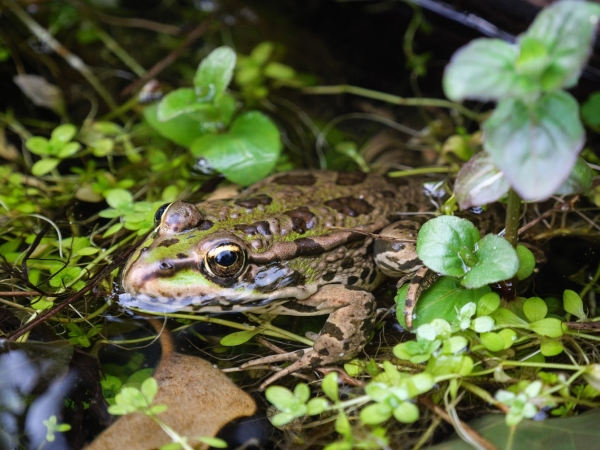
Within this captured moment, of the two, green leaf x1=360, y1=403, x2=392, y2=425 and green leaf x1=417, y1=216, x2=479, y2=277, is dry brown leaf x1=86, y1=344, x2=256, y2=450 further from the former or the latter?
green leaf x1=417, y1=216, x2=479, y2=277

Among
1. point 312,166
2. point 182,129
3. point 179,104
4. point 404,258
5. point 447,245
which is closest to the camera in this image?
point 447,245

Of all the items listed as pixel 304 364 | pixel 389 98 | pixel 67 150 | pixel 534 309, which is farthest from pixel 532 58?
pixel 67 150

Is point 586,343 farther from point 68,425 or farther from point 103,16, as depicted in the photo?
point 103,16

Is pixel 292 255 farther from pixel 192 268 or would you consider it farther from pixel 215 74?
pixel 215 74

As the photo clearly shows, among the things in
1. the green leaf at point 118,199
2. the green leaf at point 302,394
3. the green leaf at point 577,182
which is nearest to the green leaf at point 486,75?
the green leaf at point 577,182

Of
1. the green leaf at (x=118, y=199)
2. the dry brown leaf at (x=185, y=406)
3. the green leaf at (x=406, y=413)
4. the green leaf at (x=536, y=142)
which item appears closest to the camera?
the green leaf at (x=536, y=142)

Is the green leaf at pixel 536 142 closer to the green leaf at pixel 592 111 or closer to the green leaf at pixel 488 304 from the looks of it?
the green leaf at pixel 488 304

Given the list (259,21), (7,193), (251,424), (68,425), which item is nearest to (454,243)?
(251,424)
